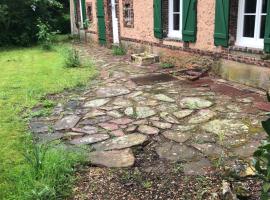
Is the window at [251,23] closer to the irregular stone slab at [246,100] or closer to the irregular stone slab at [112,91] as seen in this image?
the irregular stone slab at [246,100]

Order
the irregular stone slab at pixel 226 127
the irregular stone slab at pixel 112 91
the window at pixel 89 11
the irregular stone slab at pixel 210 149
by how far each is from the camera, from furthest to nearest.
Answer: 1. the window at pixel 89 11
2. the irregular stone slab at pixel 112 91
3. the irregular stone slab at pixel 226 127
4. the irregular stone slab at pixel 210 149

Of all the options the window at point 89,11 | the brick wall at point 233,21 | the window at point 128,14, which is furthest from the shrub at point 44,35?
the brick wall at point 233,21

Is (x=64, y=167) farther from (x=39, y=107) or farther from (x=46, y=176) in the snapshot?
(x=39, y=107)

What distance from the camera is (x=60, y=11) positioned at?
18422mm

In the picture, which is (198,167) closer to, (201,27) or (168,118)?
(168,118)

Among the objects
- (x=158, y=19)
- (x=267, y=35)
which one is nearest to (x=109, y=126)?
(x=267, y=35)

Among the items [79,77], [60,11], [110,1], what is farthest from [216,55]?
[60,11]

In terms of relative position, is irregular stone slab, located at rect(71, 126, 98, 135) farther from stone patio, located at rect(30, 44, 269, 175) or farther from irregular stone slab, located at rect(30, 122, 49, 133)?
irregular stone slab, located at rect(30, 122, 49, 133)

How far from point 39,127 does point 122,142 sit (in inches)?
58.6

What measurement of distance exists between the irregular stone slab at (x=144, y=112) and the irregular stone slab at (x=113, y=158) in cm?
128

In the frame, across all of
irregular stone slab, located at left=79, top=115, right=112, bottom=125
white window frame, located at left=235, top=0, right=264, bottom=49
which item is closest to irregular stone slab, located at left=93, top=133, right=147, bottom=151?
irregular stone slab, located at left=79, top=115, right=112, bottom=125

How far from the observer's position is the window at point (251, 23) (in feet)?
21.9

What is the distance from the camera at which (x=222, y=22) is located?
285 inches

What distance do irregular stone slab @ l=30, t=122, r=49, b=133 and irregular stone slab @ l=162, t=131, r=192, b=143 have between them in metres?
1.81
